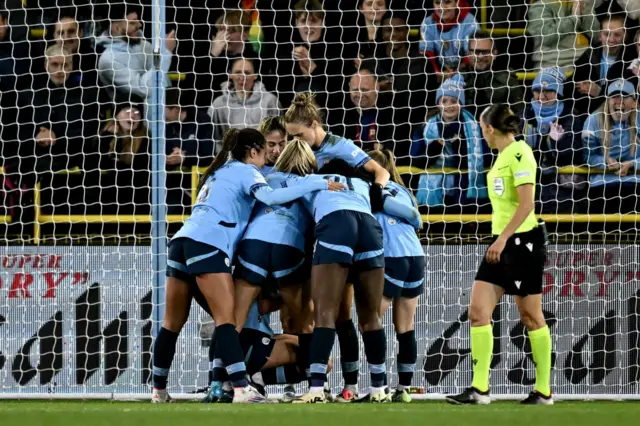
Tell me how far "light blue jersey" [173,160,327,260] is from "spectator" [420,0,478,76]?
3.08 meters

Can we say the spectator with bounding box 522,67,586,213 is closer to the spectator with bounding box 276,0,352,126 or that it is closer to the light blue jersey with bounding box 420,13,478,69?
the light blue jersey with bounding box 420,13,478,69

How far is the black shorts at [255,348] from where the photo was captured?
283 inches

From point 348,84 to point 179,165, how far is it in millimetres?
1658

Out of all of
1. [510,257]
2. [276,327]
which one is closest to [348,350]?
[510,257]

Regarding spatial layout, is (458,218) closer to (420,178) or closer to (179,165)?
(420,178)

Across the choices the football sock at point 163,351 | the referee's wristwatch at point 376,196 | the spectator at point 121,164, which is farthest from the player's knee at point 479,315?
the spectator at point 121,164

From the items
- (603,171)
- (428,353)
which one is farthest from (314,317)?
(603,171)

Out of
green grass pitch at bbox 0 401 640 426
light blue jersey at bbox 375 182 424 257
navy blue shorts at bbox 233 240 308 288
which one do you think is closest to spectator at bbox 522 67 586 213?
light blue jersey at bbox 375 182 424 257

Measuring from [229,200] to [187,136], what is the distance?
9.46 feet

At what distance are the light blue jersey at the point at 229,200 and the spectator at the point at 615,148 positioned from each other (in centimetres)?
322

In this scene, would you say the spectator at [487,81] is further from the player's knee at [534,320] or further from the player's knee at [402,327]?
the player's knee at [534,320]

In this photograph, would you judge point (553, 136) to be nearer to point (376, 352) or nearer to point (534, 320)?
point (534, 320)

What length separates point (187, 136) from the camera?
31.7 feet

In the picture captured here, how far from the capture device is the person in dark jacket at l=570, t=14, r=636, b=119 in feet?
30.7
